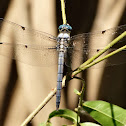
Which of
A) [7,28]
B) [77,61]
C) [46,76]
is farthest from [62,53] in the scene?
[46,76]

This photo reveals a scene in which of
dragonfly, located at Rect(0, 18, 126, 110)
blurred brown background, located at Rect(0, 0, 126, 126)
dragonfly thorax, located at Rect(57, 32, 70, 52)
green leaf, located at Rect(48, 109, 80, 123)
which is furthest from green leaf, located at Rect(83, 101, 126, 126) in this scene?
blurred brown background, located at Rect(0, 0, 126, 126)

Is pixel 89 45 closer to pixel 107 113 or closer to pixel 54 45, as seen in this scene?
pixel 54 45

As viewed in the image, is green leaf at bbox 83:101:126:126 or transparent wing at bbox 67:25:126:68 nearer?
green leaf at bbox 83:101:126:126

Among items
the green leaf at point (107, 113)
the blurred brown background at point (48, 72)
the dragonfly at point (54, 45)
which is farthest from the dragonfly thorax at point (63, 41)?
the blurred brown background at point (48, 72)

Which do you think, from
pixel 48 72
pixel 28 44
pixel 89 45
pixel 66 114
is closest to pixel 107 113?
pixel 66 114

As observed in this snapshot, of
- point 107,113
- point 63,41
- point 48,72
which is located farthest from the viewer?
point 48,72

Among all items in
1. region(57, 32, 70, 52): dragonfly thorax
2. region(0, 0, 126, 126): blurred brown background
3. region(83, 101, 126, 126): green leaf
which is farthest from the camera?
region(0, 0, 126, 126): blurred brown background

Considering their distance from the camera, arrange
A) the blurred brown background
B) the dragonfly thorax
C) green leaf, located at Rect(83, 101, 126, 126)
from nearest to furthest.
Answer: green leaf, located at Rect(83, 101, 126, 126) < the dragonfly thorax < the blurred brown background

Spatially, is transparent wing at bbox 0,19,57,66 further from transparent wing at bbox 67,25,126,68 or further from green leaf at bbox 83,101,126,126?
green leaf at bbox 83,101,126,126
